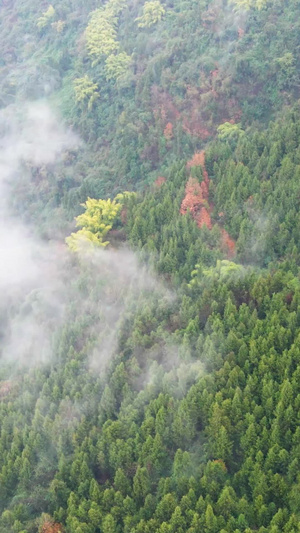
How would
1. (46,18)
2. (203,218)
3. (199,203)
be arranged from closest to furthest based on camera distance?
(203,218) < (199,203) < (46,18)

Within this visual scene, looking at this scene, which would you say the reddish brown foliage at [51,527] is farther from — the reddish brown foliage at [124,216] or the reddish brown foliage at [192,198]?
the reddish brown foliage at [124,216]

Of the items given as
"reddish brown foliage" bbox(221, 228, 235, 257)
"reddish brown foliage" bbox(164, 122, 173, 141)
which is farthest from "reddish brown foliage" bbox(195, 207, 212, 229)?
"reddish brown foliage" bbox(164, 122, 173, 141)

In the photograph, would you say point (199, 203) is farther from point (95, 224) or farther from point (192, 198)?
point (95, 224)

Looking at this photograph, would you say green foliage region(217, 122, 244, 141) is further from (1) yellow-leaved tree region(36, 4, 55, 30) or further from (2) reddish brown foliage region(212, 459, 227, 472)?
(1) yellow-leaved tree region(36, 4, 55, 30)

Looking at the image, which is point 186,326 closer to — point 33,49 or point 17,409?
point 17,409

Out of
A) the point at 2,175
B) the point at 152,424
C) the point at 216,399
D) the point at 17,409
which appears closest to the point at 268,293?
the point at 216,399

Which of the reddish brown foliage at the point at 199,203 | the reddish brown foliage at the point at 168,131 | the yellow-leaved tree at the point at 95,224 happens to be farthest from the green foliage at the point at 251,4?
the yellow-leaved tree at the point at 95,224

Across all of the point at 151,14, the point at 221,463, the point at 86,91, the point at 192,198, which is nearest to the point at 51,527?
the point at 221,463
